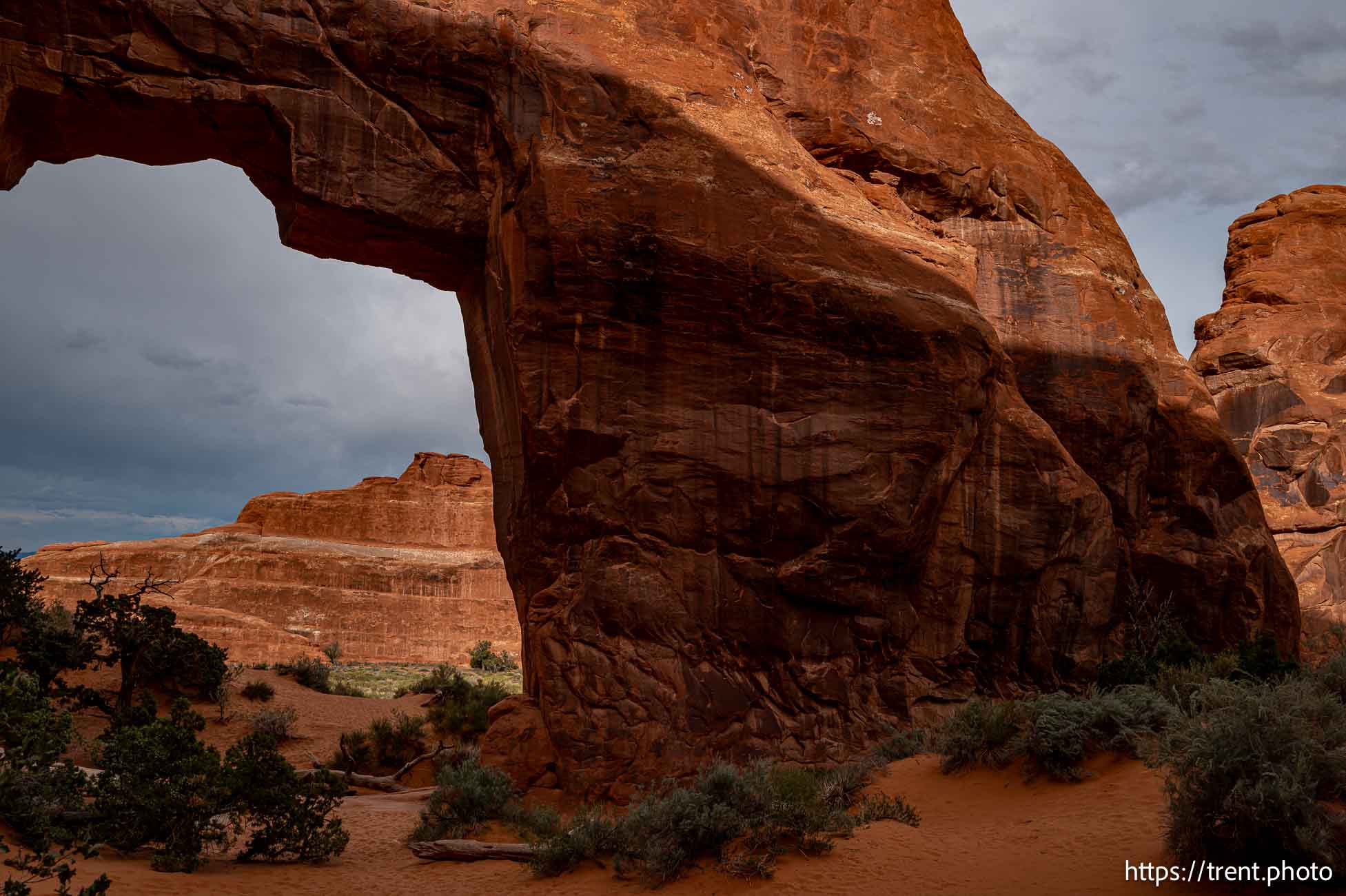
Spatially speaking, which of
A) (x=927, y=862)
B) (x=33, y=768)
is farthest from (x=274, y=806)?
(x=927, y=862)

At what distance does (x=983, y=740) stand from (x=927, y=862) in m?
2.78

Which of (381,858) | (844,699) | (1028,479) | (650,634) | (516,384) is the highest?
(516,384)

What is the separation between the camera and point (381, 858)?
1022 cm

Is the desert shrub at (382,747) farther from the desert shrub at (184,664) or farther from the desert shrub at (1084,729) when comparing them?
the desert shrub at (1084,729)

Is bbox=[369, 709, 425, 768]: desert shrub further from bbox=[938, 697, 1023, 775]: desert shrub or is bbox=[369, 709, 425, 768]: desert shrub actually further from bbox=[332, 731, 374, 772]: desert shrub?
bbox=[938, 697, 1023, 775]: desert shrub

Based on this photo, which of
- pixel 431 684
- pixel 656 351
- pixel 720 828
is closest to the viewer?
pixel 720 828

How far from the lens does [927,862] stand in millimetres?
7816

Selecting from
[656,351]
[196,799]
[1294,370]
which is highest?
[1294,370]

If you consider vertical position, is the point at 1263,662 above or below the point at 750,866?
above

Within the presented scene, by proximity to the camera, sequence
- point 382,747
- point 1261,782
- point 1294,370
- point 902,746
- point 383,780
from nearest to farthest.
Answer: point 1261,782, point 902,746, point 383,780, point 382,747, point 1294,370

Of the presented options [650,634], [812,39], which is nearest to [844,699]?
[650,634]

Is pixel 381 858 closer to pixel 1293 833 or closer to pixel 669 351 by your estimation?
pixel 669 351

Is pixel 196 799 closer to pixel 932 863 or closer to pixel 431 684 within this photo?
pixel 932 863

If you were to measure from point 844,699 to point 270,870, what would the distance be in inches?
286
